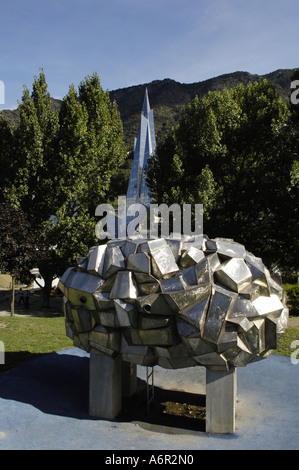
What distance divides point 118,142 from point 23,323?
15.9 metres

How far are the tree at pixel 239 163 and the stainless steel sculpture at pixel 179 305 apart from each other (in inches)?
471

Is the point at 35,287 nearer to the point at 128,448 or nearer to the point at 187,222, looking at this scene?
the point at 187,222

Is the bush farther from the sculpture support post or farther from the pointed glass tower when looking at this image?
the pointed glass tower

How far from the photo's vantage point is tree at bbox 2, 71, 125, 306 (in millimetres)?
24734

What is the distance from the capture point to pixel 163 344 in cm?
923


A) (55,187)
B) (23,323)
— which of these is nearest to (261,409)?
(23,323)

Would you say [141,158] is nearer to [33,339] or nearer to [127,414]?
[33,339]

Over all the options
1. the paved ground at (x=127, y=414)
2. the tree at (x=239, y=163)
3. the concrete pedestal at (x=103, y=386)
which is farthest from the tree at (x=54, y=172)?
the concrete pedestal at (x=103, y=386)

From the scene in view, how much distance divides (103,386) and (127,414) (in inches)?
51.4

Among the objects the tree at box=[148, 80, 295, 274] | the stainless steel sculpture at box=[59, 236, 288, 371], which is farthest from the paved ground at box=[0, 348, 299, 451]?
the tree at box=[148, 80, 295, 274]

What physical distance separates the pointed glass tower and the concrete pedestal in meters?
43.6

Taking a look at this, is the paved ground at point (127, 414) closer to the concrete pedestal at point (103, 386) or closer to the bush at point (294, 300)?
the concrete pedestal at point (103, 386)

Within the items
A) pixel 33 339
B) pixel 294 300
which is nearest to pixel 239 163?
pixel 294 300

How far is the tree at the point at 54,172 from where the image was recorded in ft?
81.1
